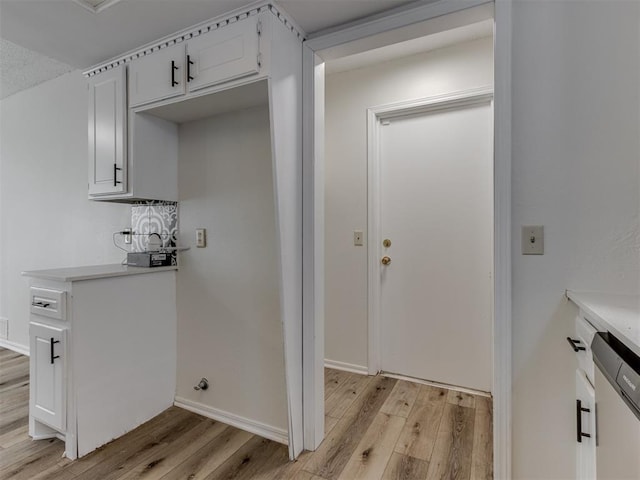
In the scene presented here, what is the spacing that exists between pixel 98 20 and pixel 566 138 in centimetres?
226

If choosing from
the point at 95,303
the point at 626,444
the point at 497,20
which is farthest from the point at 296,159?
the point at 626,444

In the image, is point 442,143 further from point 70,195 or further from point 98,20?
point 70,195

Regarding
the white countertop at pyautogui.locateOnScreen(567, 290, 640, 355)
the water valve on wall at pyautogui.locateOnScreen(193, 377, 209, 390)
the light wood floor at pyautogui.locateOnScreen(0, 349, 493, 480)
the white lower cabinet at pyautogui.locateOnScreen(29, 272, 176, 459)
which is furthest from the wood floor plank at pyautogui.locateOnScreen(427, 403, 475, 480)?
the white lower cabinet at pyautogui.locateOnScreen(29, 272, 176, 459)

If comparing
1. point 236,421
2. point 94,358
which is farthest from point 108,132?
point 236,421

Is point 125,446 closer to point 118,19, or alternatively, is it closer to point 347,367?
point 347,367

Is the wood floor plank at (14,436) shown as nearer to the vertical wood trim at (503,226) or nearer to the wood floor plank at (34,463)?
the wood floor plank at (34,463)

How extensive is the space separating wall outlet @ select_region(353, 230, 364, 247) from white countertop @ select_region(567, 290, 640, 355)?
1.53 m

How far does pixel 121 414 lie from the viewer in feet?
6.38

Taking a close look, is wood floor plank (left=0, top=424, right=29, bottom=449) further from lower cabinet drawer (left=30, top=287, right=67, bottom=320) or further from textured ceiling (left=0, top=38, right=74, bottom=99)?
textured ceiling (left=0, top=38, right=74, bottom=99)

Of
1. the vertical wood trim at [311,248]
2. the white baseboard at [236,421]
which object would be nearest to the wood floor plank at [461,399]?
the vertical wood trim at [311,248]

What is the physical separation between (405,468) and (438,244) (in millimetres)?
1446

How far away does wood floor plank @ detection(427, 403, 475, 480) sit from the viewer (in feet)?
5.27

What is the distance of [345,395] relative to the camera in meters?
2.38

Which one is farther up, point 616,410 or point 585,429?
point 616,410
